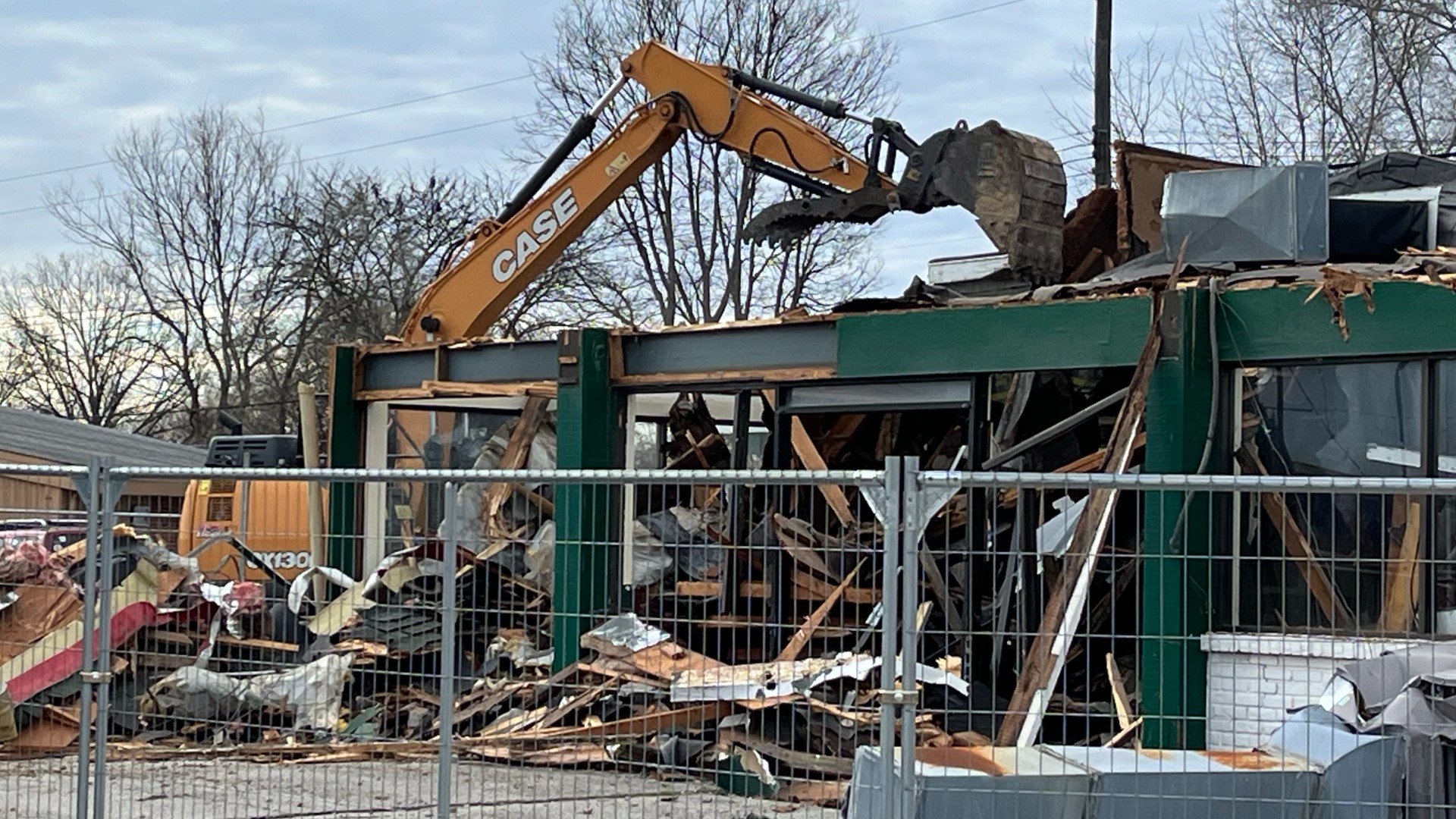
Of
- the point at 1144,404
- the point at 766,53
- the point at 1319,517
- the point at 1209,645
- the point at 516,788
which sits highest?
the point at 766,53

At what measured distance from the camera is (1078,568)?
9969mm

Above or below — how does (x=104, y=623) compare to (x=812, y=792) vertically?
above

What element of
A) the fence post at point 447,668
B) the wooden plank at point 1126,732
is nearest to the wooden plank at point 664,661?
the wooden plank at point 1126,732

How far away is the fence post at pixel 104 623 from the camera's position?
7148 millimetres

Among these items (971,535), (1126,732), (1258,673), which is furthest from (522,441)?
(1258,673)

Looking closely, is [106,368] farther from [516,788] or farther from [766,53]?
[516,788]

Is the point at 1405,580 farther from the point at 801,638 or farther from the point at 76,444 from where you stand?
the point at 76,444

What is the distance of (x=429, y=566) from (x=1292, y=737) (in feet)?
21.6

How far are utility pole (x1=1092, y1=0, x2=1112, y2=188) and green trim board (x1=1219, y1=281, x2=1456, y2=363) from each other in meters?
12.3

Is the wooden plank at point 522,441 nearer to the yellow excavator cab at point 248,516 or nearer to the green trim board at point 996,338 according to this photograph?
the yellow excavator cab at point 248,516

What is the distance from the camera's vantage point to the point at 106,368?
5753cm

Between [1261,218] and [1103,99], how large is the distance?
12.8 m

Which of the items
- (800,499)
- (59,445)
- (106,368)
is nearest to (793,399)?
(800,499)

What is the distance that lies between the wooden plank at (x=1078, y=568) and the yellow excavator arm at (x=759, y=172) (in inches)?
82.5
